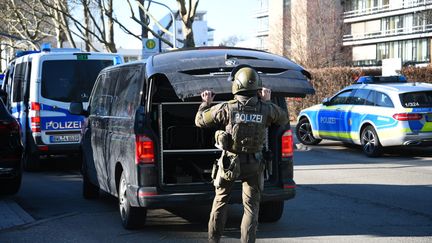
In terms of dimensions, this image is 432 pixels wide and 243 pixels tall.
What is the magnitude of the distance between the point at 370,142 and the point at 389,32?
65619 mm

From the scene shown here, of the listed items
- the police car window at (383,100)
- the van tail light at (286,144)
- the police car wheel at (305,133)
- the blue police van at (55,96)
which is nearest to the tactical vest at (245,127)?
the van tail light at (286,144)

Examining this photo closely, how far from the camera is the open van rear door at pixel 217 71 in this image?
670cm

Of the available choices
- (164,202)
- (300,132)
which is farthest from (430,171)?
(164,202)

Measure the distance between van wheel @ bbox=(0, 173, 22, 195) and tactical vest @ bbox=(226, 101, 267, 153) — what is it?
5018 millimetres

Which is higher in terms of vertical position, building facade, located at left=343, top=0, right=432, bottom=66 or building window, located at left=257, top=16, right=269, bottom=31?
building window, located at left=257, top=16, right=269, bottom=31

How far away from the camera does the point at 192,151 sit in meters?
7.55

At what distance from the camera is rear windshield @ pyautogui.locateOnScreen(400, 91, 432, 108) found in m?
14.4

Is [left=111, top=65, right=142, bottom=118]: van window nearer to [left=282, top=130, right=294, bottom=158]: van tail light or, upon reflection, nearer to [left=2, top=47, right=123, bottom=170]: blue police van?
[left=282, top=130, right=294, bottom=158]: van tail light

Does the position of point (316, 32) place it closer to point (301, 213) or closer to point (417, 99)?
point (417, 99)

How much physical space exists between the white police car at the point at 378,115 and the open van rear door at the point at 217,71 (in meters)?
7.63

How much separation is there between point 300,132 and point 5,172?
32.5 feet

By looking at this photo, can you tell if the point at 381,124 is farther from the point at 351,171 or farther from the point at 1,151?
the point at 1,151

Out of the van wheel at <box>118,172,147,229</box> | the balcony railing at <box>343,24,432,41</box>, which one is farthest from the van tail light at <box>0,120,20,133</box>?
the balcony railing at <box>343,24,432,41</box>

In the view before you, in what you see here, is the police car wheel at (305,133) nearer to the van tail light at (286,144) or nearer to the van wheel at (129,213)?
the van tail light at (286,144)
